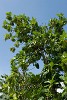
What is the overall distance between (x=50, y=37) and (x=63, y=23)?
46.7 inches

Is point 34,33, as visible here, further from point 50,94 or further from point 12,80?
point 50,94

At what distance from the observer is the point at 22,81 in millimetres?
8156

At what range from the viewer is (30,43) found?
8.89m

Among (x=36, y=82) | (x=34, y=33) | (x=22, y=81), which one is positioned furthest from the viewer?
(x=34, y=33)

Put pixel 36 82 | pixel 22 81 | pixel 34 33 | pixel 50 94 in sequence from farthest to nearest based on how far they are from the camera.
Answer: pixel 34 33, pixel 22 81, pixel 36 82, pixel 50 94

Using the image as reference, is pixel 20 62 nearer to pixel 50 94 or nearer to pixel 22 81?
pixel 22 81

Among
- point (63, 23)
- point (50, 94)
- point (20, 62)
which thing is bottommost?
point (50, 94)

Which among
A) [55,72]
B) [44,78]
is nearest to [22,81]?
[44,78]

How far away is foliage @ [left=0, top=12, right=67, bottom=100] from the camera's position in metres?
7.21

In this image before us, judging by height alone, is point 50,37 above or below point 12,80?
above

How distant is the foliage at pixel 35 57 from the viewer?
7.21m

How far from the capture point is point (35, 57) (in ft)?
29.1

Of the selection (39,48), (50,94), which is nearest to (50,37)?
(39,48)

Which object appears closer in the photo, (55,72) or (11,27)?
(55,72)
